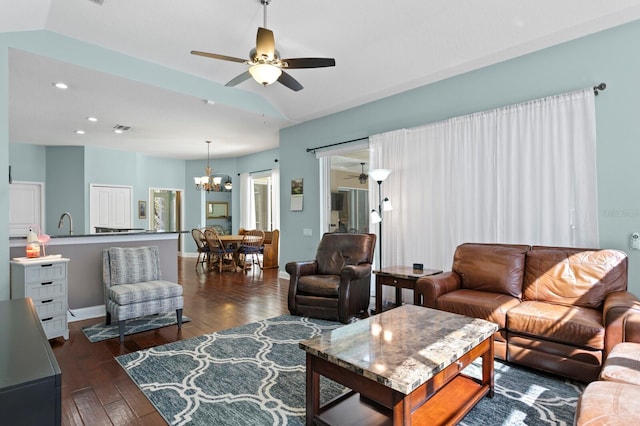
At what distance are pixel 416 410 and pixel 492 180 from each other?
9.18 ft

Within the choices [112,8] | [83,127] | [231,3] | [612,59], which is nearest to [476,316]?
[612,59]

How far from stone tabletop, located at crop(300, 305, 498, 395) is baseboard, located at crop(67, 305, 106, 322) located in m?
3.55

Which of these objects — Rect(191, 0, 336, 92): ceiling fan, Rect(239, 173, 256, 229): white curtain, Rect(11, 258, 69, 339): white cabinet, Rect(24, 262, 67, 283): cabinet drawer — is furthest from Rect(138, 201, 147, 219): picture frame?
Rect(191, 0, 336, 92): ceiling fan

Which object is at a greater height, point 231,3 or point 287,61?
point 231,3

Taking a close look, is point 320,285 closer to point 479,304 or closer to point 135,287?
point 479,304

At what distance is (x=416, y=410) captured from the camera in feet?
6.61

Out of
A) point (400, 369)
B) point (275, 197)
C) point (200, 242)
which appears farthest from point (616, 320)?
point (200, 242)

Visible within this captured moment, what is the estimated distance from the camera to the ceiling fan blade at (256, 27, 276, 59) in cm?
274

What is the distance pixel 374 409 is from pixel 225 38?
3997 millimetres

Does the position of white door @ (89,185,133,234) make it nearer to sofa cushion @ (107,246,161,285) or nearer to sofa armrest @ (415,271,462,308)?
sofa cushion @ (107,246,161,285)

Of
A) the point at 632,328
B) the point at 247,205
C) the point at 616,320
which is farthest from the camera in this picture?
the point at 247,205

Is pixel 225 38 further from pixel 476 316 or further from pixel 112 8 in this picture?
pixel 476 316

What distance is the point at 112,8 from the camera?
134 inches

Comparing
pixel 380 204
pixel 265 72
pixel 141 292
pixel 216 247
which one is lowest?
pixel 141 292
